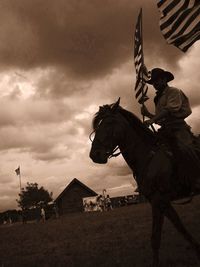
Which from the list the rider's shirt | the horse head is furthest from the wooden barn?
the horse head

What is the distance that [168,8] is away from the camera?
7203mm

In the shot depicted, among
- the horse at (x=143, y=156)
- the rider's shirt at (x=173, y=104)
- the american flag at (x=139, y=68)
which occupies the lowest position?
the horse at (x=143, y=156)

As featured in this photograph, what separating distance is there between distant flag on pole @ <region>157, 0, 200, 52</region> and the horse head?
1.57 metres

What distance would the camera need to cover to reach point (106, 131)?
788 centimetres

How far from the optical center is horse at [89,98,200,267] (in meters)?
7.70

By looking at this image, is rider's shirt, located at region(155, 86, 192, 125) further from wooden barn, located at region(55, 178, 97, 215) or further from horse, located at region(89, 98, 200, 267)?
wooden barn, located at region(55, 178, 97, 215)

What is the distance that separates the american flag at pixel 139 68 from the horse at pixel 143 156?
1741 mm

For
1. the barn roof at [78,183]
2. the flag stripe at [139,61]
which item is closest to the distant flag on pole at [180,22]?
the flag stripe at [139,61]

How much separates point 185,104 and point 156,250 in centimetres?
265

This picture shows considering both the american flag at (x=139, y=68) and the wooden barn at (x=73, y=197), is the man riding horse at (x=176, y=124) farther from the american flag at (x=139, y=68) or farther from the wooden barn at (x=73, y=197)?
the wooden barn at (x=73, y=197)

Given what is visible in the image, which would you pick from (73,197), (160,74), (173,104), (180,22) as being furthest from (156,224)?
(73,197)

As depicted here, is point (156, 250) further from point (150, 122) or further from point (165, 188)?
point (150, 122)

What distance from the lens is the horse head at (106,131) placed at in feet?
25.5

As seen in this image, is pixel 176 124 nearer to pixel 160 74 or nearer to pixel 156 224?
pixel 160 74
